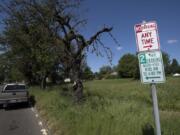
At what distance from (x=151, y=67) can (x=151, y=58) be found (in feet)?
0.51

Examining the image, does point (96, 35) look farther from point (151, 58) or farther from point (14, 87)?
point (151, 58)

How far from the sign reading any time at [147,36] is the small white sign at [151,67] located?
0.34ft

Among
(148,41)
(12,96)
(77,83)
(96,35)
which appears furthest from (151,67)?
(12,96)

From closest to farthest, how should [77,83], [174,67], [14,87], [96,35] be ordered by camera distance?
1. [77,83]
2. [96,35]
3. [14,87]
4. [174,67]

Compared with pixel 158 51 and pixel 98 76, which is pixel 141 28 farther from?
pixel 98 76

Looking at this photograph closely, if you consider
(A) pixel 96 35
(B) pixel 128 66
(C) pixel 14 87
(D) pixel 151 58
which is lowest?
(C) pixel 14 87

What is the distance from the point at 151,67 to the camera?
4.39 metres

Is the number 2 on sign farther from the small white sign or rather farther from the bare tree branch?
the bare tree branch

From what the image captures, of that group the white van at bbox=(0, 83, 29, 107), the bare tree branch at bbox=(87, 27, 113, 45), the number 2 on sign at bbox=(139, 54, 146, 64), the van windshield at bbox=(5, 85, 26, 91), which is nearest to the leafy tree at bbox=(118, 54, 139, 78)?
the van windshield at bbox=(5, 85, 26, 91)

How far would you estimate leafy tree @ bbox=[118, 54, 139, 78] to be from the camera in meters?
107

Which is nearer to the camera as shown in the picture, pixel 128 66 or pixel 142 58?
pixel 142 58

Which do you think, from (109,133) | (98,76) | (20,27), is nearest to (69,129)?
(109,133)

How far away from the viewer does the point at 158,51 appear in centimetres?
435

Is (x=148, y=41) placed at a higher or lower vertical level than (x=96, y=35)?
lower
